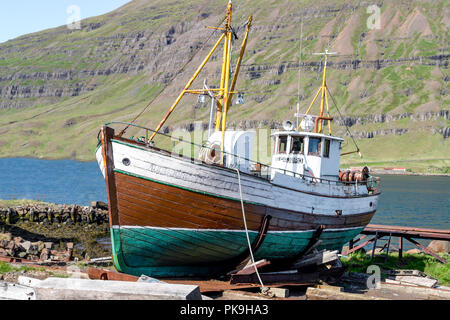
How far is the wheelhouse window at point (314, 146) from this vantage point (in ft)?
71.6

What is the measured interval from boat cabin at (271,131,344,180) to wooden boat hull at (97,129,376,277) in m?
4.49

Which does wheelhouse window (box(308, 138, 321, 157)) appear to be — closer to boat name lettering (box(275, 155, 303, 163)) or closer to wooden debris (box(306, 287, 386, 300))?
boat name lettering (box(275, 155, 303, 163))

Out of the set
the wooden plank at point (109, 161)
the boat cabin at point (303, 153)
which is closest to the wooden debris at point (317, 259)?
the boat cabin at point (303, 153)

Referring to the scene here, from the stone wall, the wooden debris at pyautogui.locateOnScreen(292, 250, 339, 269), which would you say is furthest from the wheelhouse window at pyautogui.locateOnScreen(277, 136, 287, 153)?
the stone wall

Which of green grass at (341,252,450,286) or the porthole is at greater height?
the porthole

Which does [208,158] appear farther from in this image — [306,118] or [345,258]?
[345,258]

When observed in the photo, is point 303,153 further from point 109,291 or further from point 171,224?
point 109,291

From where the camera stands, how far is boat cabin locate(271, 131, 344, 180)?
21.7m

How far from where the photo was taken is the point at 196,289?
8555 millimetres

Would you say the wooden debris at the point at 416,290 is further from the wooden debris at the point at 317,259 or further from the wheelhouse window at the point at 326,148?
the wheelhouse window at the point at 326,148

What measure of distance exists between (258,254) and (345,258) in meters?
9.94

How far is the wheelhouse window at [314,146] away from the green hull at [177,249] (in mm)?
5252

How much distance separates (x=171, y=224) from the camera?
1597 cm

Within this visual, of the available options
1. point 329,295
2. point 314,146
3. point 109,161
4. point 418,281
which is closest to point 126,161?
point 109,161
